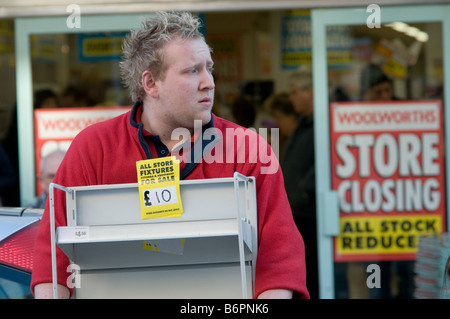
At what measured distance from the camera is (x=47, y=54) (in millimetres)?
5703

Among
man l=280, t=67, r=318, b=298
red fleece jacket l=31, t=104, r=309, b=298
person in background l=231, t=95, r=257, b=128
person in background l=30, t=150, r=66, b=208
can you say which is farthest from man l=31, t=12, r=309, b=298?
person in background l=231, t=95, r=257, b=128

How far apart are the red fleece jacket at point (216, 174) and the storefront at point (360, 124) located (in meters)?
2.77

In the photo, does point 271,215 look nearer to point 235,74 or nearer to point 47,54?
point 47,54

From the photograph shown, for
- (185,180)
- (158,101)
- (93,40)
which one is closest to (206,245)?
A: (185,180)

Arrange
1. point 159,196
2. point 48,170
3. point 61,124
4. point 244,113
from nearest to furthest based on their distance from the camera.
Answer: point 159,196 < point 48,170 < point 61,124 < point 244,113

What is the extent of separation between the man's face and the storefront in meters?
2.79

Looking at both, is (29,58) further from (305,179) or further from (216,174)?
(216,174)

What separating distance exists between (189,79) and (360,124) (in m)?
2.91

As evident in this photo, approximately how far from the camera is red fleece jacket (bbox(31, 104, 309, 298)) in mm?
2377

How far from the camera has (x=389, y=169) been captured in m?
5.17

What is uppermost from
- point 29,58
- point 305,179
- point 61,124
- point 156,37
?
point 29,58

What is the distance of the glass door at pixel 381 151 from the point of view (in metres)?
5.16

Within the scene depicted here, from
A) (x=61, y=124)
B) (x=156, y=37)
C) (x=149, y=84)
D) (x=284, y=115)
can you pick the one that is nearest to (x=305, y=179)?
(x=284, y=115)

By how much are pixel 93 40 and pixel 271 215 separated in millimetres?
3405
